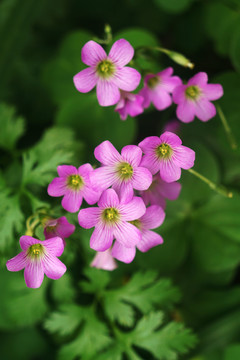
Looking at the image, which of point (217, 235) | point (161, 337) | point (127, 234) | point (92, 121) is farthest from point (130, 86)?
point (161, 337)

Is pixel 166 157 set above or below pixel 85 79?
below

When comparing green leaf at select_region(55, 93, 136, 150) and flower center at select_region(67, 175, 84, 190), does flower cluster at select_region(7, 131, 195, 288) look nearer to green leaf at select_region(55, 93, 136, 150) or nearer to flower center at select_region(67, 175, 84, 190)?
flower center at select_region(67, 175, 84, 190)

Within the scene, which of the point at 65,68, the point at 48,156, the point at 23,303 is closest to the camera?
the point at 48,156

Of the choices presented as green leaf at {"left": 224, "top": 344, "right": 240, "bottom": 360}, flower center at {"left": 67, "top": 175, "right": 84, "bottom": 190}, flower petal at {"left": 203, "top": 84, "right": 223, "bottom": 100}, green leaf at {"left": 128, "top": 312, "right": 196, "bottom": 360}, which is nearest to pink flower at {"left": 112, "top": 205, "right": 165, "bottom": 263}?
flower center at {"left": 67, "top": 175, "right": 84, "bottom": 190}

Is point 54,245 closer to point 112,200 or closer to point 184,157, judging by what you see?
point 112,200

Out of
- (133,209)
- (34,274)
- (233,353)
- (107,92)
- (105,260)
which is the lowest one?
(233,353)

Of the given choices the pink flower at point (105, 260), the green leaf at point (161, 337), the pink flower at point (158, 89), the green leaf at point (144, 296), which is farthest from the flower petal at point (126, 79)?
the green leaf at point (161, 337)

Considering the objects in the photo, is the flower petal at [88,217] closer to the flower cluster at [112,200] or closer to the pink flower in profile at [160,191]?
the flower cluster at [112,200]
